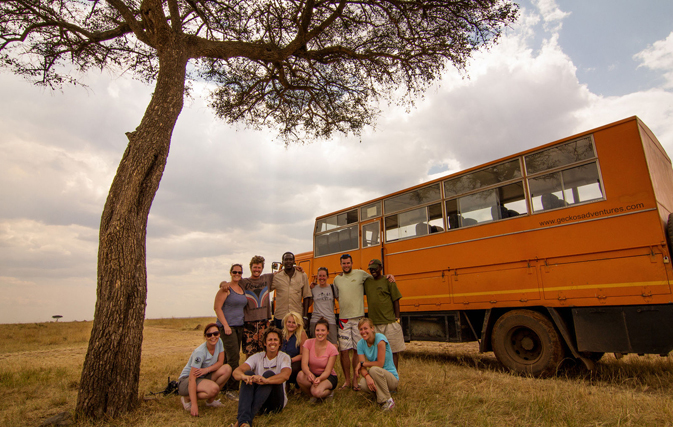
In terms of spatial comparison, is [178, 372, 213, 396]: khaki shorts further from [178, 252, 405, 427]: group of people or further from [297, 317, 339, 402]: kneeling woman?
[297, 317, 339, 402]: kneeling woman

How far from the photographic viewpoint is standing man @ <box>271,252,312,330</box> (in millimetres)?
5824

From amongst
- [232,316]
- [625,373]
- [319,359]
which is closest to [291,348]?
[319,359]

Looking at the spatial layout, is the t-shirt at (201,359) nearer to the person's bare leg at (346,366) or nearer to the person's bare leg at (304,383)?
the person's bare leg at (304,383)

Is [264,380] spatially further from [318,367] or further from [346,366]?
[346,366]

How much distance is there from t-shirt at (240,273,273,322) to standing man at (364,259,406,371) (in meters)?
1.57

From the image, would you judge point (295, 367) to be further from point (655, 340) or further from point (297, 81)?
point (297, 81)

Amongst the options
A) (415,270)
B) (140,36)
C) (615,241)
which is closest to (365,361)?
(415,270)

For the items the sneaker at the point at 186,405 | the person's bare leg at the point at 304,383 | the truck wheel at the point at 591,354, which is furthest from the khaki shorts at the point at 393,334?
the truck wheel at the point at 591,354

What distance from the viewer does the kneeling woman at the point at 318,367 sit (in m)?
4.49

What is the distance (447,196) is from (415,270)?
1655mm

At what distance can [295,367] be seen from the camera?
4.89m

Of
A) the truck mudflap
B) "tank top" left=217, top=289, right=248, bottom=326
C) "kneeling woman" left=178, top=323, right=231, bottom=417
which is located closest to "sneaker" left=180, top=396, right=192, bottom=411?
"kneeling woman" left=178, top=323, right=231, bottom=417

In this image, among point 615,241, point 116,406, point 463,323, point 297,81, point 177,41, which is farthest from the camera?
point 297,81

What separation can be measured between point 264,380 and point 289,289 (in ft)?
6.11
